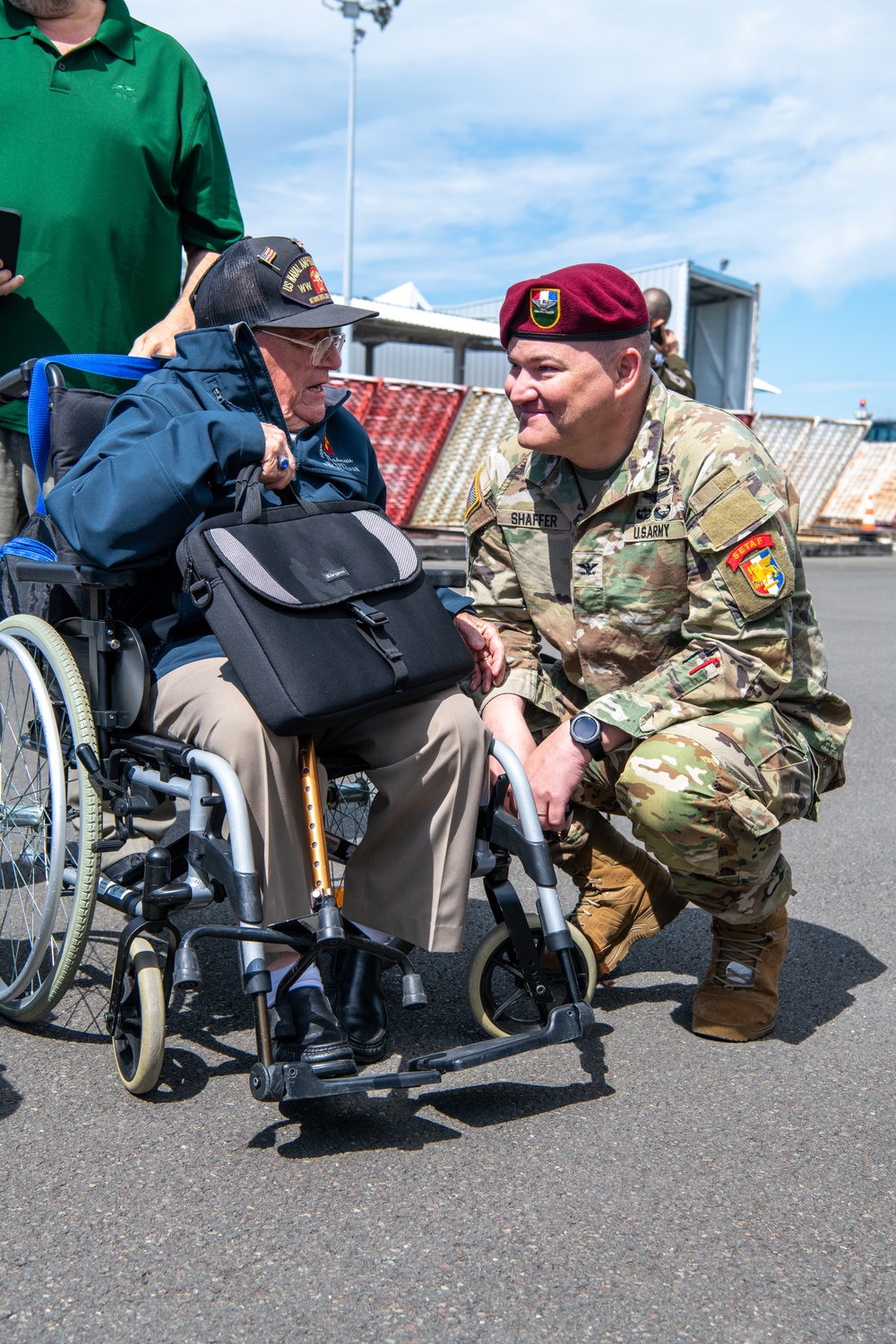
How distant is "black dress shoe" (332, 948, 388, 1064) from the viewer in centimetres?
260

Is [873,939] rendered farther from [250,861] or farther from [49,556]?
[49,556]

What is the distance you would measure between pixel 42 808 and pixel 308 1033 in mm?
759

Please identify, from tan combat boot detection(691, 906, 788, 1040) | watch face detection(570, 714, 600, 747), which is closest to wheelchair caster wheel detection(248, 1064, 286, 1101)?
watch face detection(570, 714, 600, 747)

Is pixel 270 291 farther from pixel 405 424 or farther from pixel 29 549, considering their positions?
pixel 405 424

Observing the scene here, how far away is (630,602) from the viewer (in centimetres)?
288

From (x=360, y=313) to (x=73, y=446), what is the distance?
26.7 inches

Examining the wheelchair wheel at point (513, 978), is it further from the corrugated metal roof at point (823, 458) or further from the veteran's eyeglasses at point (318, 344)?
the corrugated metal roof at point (823, 458)

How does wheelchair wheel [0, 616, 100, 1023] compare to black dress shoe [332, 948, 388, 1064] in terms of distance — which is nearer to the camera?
wheelchair wheel [0, 616, 100, 1023]

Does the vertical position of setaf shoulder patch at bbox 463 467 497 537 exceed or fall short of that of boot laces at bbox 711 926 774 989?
it exceeds it

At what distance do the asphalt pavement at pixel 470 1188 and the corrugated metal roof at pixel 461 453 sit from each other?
489 inches

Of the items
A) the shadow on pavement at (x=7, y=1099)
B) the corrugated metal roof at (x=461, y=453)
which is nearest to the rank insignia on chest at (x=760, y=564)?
Answer: the shadow on pavement at (x=7, y=1099)

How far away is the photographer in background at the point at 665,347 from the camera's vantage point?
709cm

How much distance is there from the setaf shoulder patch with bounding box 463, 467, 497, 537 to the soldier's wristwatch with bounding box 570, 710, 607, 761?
661 mm

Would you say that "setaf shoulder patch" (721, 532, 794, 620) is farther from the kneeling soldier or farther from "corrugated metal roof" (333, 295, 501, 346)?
"corrugated metal roof" (333, 295, 501, 346)
